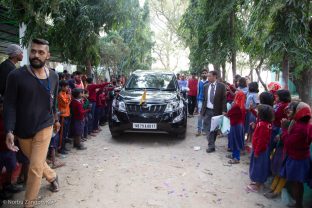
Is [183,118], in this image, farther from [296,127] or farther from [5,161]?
[5,161]

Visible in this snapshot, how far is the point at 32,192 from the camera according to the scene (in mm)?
3465

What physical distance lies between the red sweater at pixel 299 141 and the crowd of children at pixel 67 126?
3.18 metres

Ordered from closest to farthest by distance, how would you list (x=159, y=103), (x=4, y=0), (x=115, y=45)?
(x=4, y=0), (x=159, y=103), (x=115, y=45)

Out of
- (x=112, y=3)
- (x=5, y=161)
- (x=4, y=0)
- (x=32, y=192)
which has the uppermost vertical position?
(x=112, y=3)

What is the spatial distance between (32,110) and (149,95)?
14.0 ft

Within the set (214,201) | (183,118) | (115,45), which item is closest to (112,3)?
(183,118)

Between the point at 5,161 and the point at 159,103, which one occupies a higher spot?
the point at 159,103

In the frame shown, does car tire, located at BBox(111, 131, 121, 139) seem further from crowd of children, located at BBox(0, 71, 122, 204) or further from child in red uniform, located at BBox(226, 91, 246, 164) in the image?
child in red uniform, located at BBox(226, 91, 246, 164)

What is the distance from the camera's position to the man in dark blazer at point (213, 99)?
6754 millimetres

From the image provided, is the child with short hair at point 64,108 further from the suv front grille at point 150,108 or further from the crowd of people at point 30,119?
the crowd of people at point 30,119

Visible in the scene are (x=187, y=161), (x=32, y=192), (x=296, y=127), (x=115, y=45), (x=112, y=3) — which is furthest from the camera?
(x=115, y=45)

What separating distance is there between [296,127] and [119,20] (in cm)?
727

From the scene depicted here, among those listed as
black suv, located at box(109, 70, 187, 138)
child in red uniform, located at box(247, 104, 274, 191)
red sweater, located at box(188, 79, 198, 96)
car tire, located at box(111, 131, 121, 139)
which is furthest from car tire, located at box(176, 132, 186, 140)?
red sweater, located at box(188, 79, 198, 96)

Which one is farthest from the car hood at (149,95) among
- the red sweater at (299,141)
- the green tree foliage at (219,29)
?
the red sweater at (299,141)
